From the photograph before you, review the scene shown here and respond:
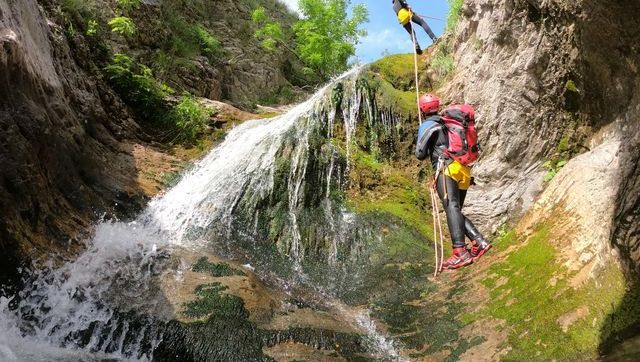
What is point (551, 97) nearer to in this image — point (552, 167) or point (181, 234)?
point (552, 167)

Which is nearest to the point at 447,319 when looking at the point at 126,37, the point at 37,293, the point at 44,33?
the point at 37,293

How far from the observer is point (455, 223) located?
20.8 ft

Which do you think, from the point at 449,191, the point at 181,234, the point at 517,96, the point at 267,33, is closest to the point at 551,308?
the point at 449,191

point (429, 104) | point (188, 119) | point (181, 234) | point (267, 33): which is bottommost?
point (181, 234)

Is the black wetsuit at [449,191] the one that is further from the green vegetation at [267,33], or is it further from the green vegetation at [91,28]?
the green vegetation at [267,33]

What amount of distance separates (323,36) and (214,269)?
20.4 m

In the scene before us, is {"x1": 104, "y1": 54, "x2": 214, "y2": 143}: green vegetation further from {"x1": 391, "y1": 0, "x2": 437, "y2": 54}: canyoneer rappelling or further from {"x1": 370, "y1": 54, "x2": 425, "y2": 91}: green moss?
{"x1": 391, "y1": 0, "x2": 437, "y2": 54}: canyoneer rappelling

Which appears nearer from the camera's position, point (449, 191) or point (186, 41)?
point (449, 191)

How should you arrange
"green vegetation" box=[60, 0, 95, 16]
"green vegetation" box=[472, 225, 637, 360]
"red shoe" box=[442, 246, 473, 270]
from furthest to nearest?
"green vegetation" box=[60, 0, 95, 16]
"red shoe" box=[442, 246, 473, 270]
"green vegetation" box=[472, 225, 637, 360]

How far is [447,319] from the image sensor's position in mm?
6047

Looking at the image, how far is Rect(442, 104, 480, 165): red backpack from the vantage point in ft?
21.2

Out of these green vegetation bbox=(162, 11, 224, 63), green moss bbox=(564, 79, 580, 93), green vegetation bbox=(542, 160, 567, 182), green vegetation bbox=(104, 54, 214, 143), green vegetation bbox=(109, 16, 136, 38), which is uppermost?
green vegetation bbox=(162, 11, 224, 63)

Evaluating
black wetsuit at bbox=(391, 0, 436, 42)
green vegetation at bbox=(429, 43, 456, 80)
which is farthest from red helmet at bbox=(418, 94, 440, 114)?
black wetsuit at bbox=(391, 0, 436, 42)

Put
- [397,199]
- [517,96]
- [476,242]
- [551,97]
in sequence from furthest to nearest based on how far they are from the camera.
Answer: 1. [397,199]
2. [517,96]
3. [551,97]
4. [476,242]
